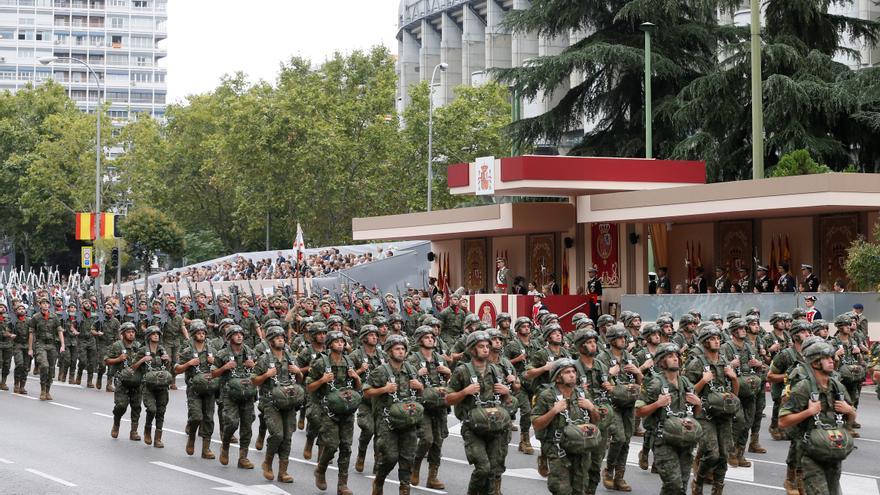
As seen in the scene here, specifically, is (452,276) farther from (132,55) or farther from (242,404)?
(132,55)

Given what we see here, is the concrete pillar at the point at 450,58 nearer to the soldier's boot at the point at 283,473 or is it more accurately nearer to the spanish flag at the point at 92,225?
the spanish flag at the point at 92,225

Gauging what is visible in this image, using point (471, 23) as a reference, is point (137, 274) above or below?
below

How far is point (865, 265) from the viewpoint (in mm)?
27156

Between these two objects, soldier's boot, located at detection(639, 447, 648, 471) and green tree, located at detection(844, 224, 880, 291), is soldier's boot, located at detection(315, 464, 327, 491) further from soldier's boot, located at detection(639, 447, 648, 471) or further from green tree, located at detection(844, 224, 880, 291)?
green tree, located at detection(844, 224, 880, 291)

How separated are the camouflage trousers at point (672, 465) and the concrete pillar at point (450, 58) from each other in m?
79.7

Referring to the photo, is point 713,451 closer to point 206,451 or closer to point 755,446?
point 755,446

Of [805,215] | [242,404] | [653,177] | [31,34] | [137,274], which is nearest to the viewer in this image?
[242,404]

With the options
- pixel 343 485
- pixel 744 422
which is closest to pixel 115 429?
pixel 343 485

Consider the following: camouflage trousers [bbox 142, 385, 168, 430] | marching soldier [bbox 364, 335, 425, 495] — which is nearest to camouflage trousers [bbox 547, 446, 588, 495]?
marching soldier [bbox 364, 335, 425, 495]

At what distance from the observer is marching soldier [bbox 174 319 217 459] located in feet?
58.1

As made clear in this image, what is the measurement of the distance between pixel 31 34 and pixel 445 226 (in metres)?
122

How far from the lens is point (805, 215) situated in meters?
30.8

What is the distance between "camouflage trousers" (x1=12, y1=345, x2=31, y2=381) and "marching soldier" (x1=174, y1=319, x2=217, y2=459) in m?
10.5

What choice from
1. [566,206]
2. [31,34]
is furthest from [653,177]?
[31,34]
